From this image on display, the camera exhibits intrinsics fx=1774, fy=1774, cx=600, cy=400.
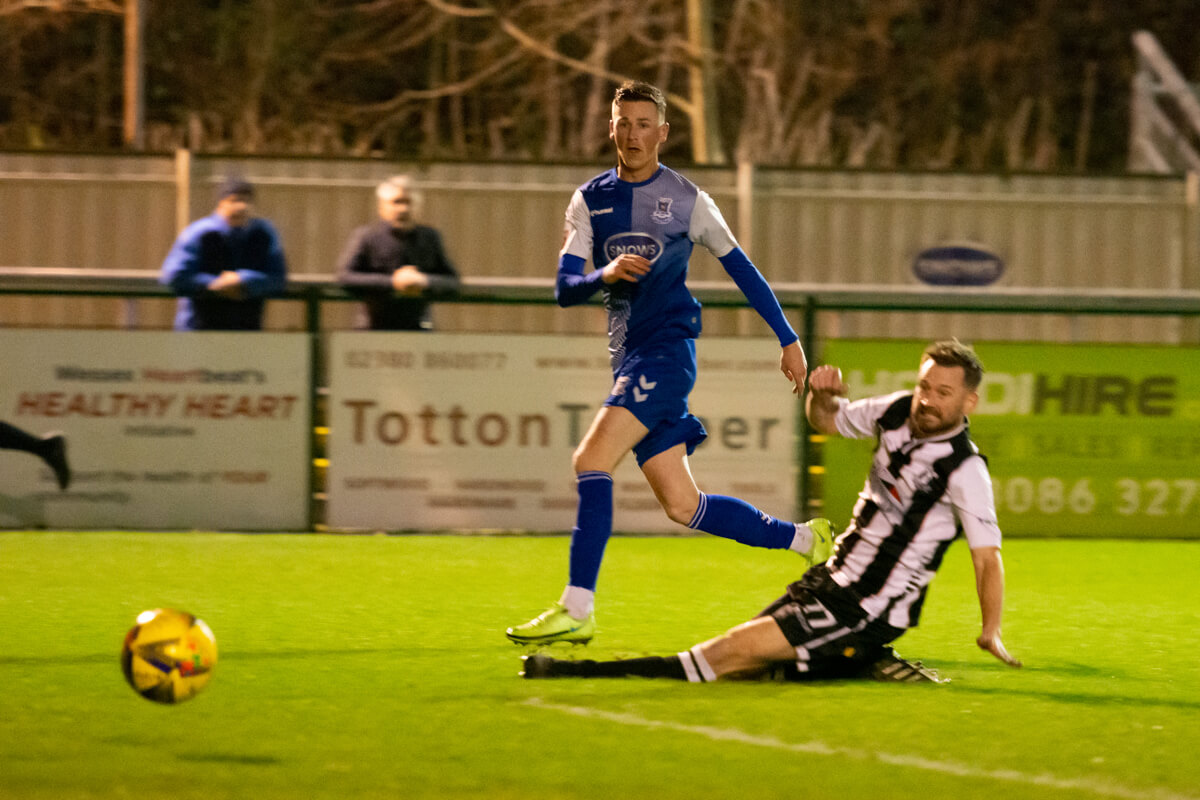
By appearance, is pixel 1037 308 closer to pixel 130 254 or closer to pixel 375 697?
pixel 375 697

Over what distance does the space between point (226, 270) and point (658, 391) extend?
185 inches

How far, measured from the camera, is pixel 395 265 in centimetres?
1041

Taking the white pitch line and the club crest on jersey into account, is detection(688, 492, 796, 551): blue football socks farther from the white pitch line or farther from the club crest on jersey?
the white pitch line

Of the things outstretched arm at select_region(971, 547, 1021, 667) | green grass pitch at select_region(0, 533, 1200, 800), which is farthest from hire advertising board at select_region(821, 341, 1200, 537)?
outstretched arm at select_region(971, 547, 1021, 667)

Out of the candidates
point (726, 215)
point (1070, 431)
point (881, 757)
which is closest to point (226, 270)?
point (1070, 431)

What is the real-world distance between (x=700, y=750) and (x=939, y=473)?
1.33 metres

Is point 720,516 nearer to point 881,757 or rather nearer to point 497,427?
point 881,757

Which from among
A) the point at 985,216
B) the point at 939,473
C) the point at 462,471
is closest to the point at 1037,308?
the point at 462,471

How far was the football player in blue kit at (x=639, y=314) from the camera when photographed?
6270 mm

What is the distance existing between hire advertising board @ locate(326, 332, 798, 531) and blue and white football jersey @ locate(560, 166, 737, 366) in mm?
3868

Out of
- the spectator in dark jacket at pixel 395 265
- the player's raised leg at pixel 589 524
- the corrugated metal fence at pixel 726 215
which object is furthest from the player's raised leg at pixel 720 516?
the corrugated metal fence at pixel 726 215

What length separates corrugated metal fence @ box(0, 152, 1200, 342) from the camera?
803 inches

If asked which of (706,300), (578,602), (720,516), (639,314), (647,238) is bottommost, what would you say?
(578,602)

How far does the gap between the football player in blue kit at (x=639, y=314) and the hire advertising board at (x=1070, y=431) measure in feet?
13.6
